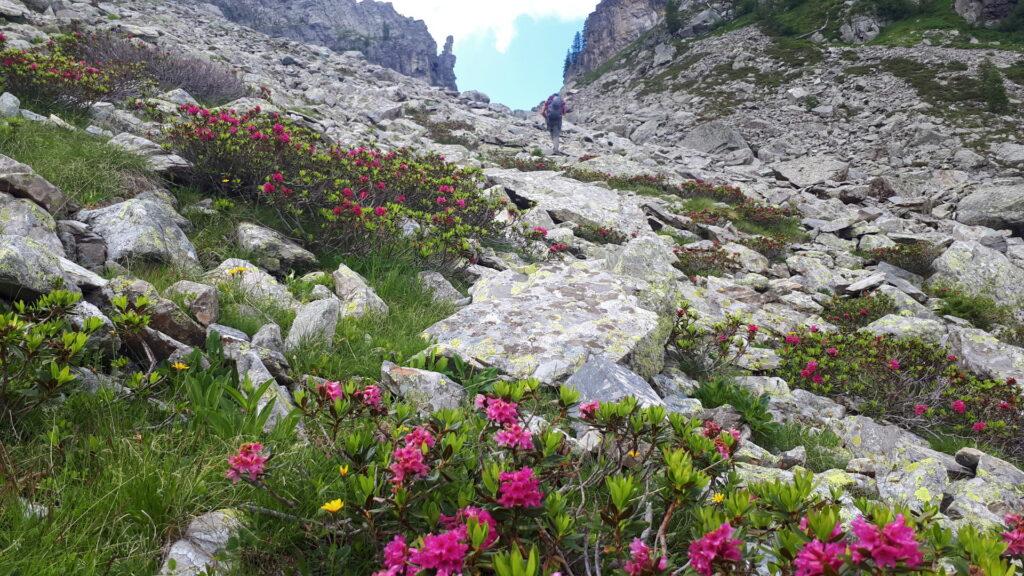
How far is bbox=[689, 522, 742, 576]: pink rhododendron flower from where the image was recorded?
1.37 m

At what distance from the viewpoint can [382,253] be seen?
6559mm

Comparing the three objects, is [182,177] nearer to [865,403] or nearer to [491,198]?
[491,198]

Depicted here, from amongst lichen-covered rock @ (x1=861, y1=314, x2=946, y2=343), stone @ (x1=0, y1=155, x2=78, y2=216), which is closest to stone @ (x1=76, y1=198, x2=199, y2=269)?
stone @ (x1=0, y1=155, x2=78, y2=216)

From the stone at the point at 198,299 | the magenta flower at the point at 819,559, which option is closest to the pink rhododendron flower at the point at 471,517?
the magenta flower at the point at 819,559

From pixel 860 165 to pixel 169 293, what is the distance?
29425 mm

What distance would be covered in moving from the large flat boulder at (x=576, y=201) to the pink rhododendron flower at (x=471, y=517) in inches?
408

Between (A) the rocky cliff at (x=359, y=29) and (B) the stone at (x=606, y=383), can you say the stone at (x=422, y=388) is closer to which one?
(B) the stone at (x=606, y=383)

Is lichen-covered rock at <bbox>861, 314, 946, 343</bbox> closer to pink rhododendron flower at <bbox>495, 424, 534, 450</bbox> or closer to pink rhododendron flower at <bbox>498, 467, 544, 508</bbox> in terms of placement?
pink rhododendron flower at <bbox>495, 424, 534, 450</bbox>

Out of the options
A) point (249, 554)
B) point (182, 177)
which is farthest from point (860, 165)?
point (249, 554)

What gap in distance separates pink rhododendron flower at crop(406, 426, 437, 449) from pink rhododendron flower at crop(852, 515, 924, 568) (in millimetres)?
1342

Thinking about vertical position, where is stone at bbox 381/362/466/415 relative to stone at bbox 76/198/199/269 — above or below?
below

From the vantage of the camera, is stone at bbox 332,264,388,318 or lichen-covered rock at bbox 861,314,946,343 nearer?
stone at bbox 332,264,388,318

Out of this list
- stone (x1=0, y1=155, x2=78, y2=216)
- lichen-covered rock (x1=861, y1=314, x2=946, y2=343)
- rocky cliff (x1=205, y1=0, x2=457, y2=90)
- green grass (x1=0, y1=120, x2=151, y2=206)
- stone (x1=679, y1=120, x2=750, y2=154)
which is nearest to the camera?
stone (x1=0, y1=155, x2=78, y2=216)

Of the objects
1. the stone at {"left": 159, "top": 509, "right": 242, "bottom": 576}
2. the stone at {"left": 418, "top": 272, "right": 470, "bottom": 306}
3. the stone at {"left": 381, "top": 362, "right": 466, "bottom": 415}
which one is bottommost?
the stone at {"left": 418, "top": 272, "right": 470, "bottom": 306}
